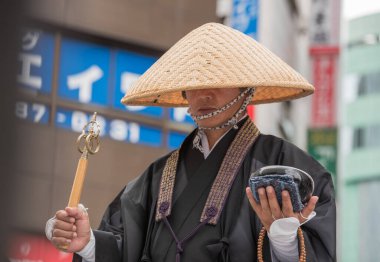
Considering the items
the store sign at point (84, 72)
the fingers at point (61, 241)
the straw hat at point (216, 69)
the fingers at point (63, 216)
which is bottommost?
the fingers at point (61, 241)

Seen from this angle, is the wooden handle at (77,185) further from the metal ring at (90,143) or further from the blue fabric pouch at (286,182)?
the blue fabric pouch at (286,182)

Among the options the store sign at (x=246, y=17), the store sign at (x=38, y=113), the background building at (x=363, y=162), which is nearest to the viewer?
the store sign at (x=38, y=113)

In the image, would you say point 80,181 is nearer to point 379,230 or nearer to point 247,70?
point 247,70

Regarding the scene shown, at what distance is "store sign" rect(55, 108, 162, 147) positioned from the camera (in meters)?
9.64

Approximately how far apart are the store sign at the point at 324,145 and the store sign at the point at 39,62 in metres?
10.2

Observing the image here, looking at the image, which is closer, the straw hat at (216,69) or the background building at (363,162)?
the straw hat at (216,69)

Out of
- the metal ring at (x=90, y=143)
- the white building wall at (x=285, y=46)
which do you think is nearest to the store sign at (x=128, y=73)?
the white building wall at (x=285, y=46)

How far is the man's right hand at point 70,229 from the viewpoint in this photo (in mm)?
3277

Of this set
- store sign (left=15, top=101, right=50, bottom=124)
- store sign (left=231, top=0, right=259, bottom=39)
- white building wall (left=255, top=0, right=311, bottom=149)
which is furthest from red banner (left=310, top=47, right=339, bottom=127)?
store sign (left=15, top=101, right=50, bottom=124)

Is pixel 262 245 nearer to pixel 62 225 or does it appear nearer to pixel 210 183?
pixel 210 183

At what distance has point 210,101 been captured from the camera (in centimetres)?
354

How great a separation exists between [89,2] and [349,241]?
30.4m

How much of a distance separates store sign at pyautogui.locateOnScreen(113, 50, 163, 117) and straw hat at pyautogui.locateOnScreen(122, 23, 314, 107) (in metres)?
6.47

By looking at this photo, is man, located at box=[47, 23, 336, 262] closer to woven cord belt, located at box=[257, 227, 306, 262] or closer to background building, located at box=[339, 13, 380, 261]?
woven cord belt, located at box=[257, 227, 306, 262]
